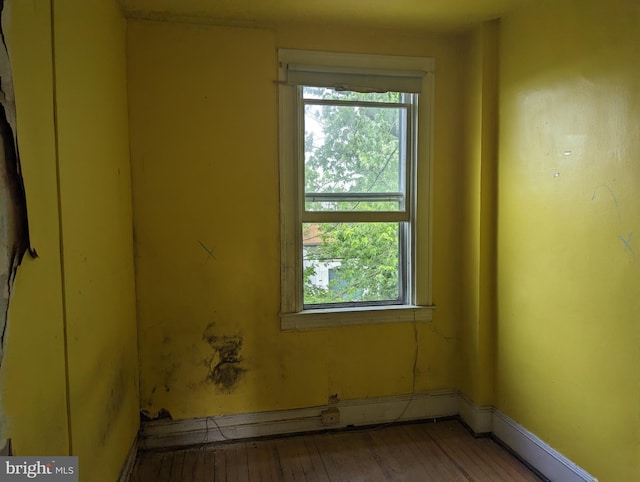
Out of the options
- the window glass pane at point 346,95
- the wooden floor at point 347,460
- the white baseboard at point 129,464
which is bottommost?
the wooden floor at point 347,460

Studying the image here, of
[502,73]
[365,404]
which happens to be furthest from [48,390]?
[502,73]

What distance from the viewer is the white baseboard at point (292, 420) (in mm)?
2455

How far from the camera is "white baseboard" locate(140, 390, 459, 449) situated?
8.05 ft

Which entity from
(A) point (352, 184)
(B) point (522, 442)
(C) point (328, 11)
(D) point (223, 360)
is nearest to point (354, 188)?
(A) point (352, 184)

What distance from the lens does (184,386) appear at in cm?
247

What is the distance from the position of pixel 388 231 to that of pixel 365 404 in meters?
1.11

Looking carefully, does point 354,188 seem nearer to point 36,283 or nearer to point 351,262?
point 351,262

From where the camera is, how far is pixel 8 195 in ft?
3.33

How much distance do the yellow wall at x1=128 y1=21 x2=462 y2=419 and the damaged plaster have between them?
4.40 ft

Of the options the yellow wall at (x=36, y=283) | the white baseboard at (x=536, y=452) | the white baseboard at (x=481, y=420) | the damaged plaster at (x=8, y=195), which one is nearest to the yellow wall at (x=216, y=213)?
the white baseboard at (x=481, y=420)

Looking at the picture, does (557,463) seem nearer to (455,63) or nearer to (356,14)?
(455,63)

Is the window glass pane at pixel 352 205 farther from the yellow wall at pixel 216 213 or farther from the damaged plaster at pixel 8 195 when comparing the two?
the damaged plaster at pixel 8 195

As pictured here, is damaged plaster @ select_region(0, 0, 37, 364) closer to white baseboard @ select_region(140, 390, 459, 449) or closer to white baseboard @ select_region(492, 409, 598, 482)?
white baseboard @ select_region(140, 390, 459, 449)

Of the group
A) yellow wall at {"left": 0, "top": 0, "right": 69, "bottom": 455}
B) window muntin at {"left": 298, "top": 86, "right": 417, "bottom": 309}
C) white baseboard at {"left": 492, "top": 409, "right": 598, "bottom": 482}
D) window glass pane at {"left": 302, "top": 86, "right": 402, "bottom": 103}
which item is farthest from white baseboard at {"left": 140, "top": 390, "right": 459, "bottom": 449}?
window glass pane at {"left": 302, "top": 86, "right": 402, "bottom": 103}
